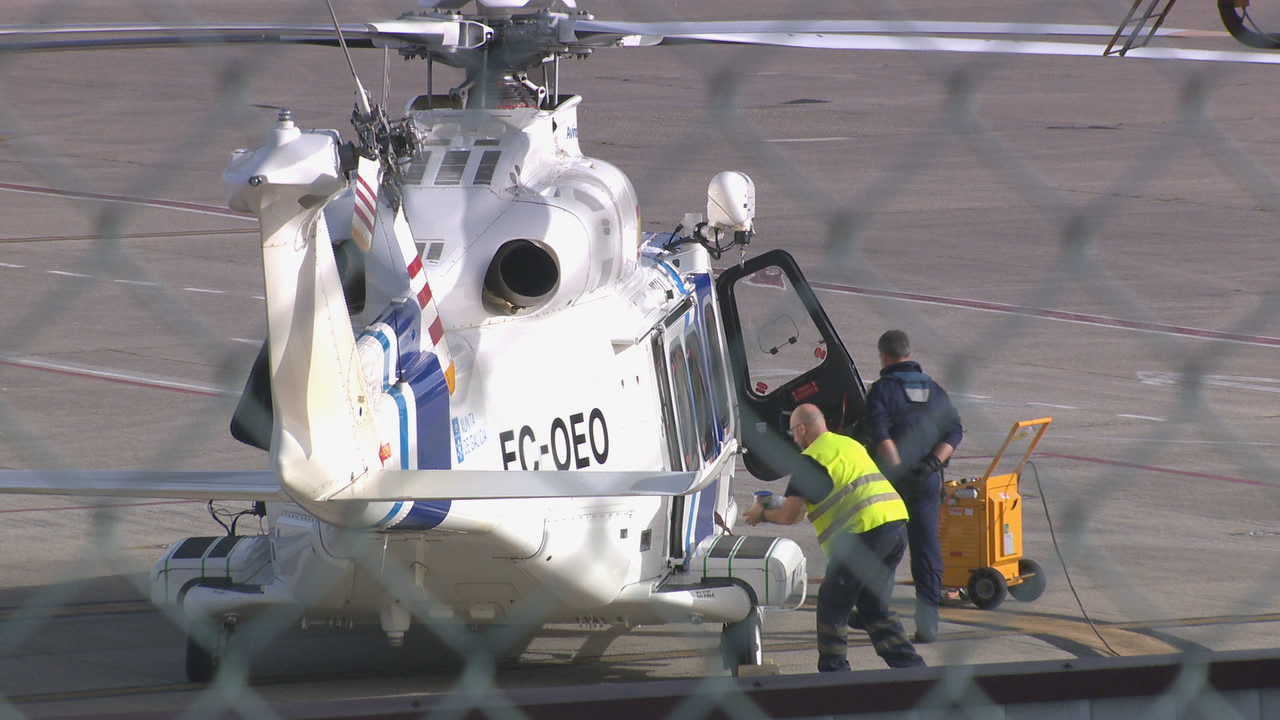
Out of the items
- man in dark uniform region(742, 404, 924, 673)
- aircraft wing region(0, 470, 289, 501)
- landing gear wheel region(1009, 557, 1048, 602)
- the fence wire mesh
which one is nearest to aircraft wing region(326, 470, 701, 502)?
the fence wire mesh

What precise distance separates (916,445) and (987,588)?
177cm

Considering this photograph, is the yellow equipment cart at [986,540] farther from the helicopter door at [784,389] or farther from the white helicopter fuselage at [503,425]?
the white helicopter fuselage at [503,425]

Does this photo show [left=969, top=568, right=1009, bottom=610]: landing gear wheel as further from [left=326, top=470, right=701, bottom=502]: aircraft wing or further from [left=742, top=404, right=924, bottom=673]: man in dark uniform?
[left=326, top=470, right=701, bottom=502]: aircraft wing

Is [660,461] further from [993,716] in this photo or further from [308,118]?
[308,118]

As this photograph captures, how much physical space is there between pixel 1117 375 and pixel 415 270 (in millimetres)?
11259

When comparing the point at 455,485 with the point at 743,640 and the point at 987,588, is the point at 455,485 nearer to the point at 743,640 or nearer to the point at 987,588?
the point at 743,640

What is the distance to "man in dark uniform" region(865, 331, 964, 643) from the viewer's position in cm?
830

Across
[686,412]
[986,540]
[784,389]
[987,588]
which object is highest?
[784,389]

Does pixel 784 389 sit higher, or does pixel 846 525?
pixel 784 389

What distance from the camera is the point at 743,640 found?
26.5ft

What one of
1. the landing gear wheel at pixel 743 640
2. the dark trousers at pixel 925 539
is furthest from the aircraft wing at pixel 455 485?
the dark trousers at pixel 925 539

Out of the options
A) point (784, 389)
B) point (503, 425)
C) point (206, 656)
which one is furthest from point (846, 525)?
point (206, 656)

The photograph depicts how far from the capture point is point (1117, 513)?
11586 millimetres

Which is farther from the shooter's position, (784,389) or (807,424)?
(784,389)
